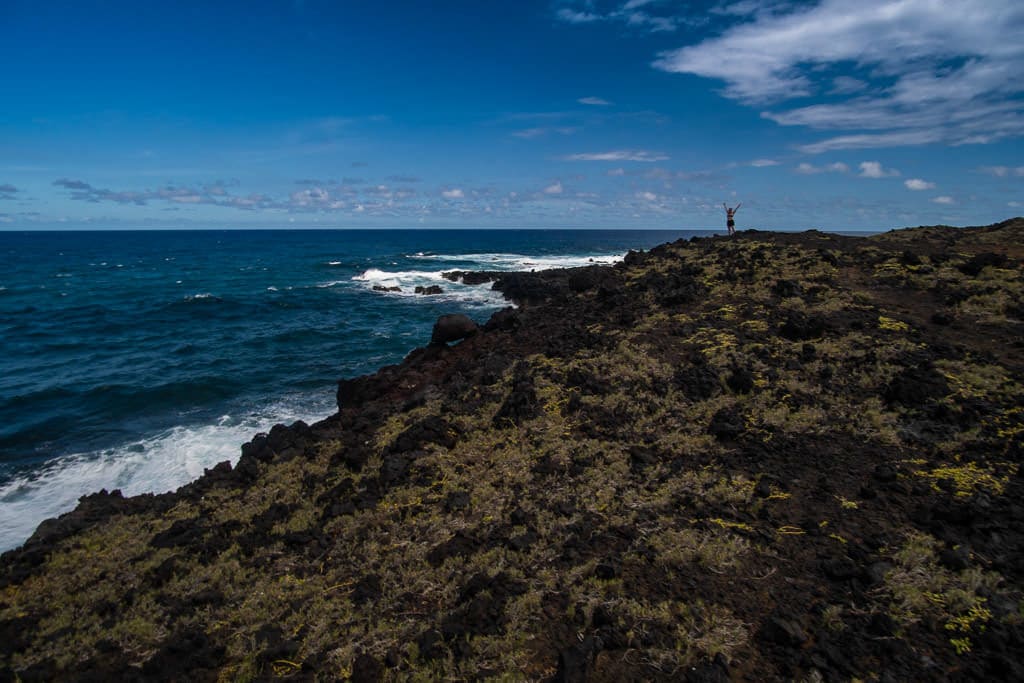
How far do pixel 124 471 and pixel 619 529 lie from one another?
14.9 meters

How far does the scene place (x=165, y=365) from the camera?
2452cm

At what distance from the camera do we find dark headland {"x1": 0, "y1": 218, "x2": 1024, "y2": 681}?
15.3 feet

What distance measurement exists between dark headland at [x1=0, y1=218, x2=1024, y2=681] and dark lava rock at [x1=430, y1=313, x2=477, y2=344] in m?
4.06

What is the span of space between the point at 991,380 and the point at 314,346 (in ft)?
91.3

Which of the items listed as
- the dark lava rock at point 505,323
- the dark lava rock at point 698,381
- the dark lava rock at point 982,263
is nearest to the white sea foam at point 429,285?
the dark lava rock at point 505,323

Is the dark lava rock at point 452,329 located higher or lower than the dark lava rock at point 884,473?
higher

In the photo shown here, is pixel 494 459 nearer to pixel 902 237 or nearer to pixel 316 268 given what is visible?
pixel 902 237

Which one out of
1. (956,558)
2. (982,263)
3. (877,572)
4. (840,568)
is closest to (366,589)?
(840,568)

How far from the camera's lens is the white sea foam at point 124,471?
1216cm

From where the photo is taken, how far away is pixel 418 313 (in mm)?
36906

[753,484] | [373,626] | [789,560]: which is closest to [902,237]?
[753,484]

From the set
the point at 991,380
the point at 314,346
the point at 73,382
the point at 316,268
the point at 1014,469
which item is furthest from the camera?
the point at 316,268

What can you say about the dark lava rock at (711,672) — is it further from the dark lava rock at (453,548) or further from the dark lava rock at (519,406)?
the dark lava rock at (519,406)

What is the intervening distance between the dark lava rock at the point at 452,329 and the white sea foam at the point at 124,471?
587 centimetres
